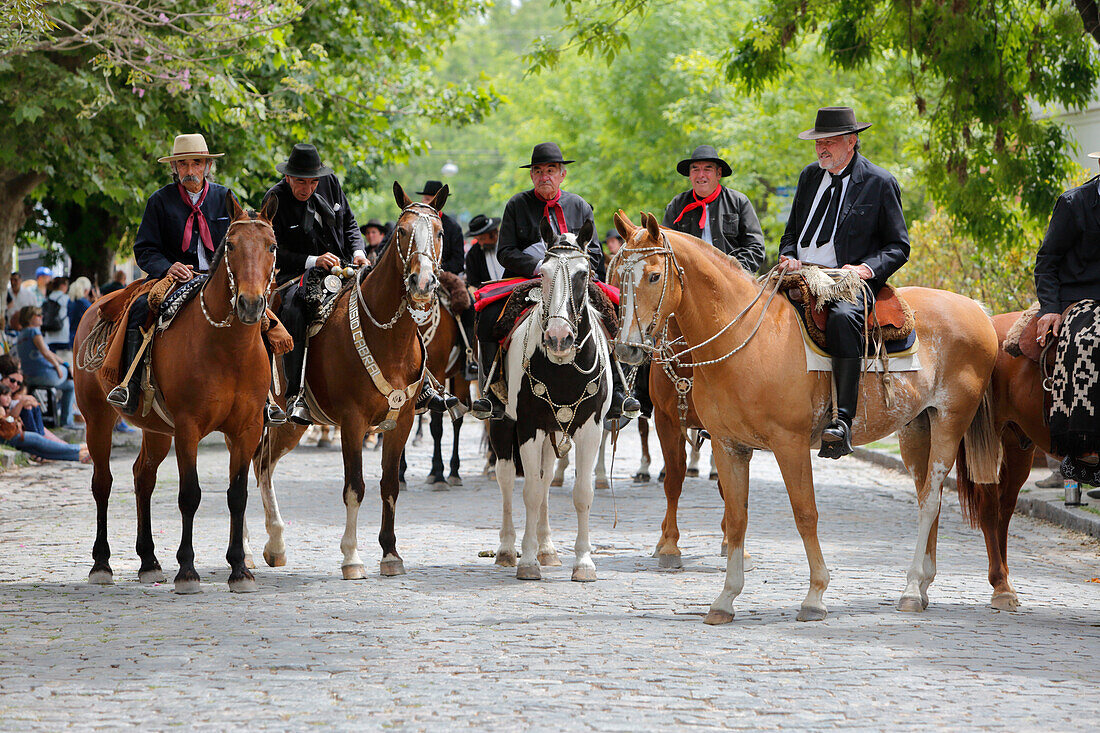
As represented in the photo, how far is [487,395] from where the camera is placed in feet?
32.2

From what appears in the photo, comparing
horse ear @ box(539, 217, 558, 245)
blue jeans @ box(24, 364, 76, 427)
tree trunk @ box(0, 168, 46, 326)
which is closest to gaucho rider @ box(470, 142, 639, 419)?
horse ear @ box(539, 217, 558, 245)

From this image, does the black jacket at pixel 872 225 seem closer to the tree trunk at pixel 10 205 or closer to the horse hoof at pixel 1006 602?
the horse hoof at pixel 1006 602

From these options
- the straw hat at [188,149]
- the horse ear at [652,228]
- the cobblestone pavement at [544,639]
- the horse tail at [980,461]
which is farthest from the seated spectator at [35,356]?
the horse tail at [980,461]

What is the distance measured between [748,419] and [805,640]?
1353mm

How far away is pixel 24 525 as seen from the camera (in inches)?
476

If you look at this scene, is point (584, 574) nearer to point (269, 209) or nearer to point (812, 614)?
point (812, 614)

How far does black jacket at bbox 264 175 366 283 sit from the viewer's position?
10.2 meters

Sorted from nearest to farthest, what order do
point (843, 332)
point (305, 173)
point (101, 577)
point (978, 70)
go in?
point (843, 332), point (101, 577), point (305, 173), point (978, 70)

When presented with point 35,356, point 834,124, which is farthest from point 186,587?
point 35,356

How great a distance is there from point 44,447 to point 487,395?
10.3 metres

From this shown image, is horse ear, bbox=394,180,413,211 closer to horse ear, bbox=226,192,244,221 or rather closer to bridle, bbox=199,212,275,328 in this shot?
bridle, bbox=199,212,275,328

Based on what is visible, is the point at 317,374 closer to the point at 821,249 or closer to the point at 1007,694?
the point at 821,249

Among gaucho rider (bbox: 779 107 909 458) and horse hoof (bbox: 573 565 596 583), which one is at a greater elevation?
gaucho rider (bbox: 779 107 909 458)

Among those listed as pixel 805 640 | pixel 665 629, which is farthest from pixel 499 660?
pixel 805 640
